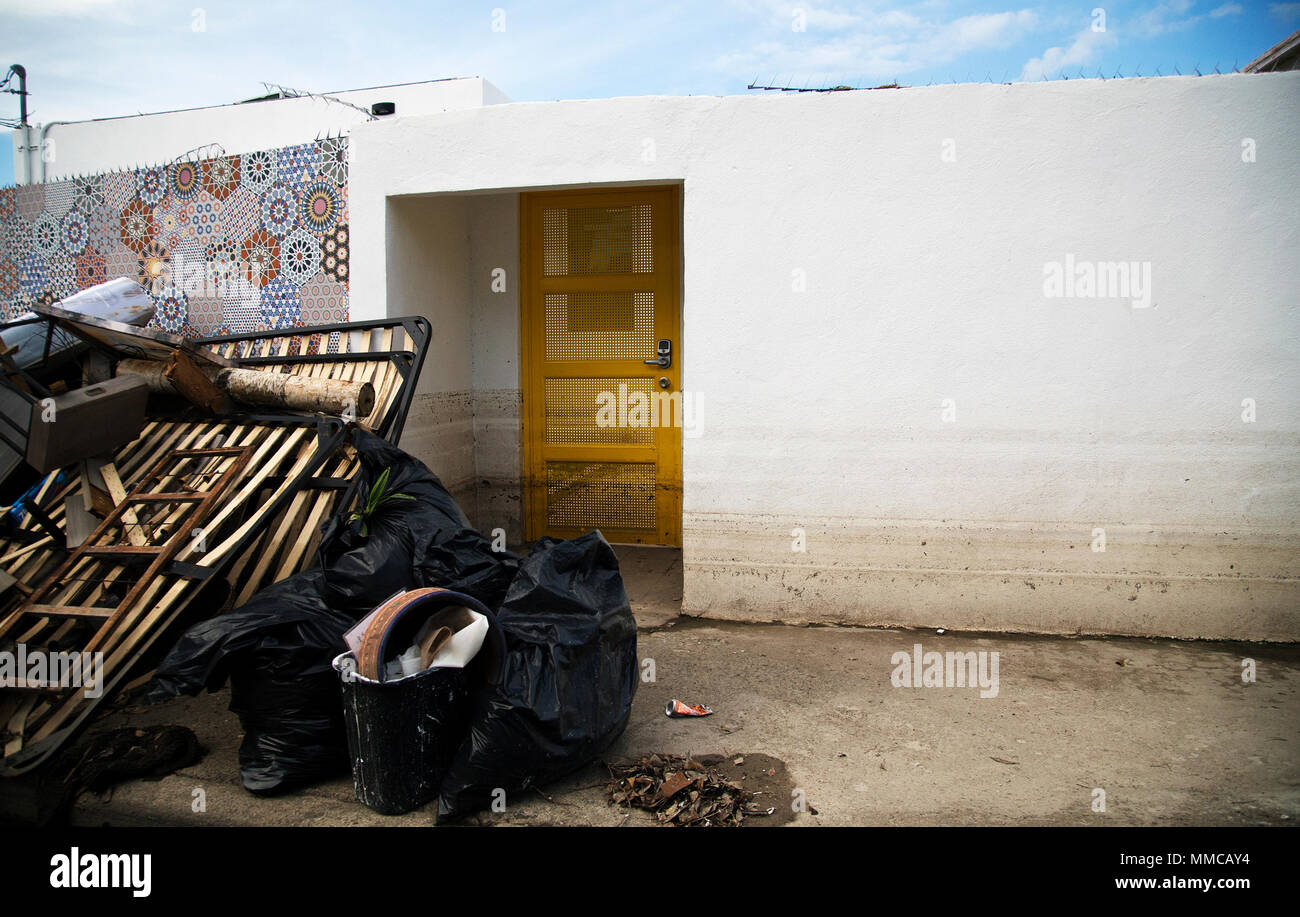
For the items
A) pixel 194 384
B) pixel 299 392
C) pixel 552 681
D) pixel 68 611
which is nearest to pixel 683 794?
pixel 552 681

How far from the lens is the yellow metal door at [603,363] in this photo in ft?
19.6

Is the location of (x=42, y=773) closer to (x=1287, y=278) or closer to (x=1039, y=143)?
(x=1039, y=143)

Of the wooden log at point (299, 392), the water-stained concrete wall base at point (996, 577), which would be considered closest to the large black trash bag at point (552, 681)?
the wooden log at point (299, 392)

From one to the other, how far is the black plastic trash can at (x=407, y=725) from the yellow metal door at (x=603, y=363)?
3322 mm

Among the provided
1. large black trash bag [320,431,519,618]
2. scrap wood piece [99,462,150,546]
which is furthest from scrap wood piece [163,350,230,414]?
large black trash bag [320,431,519,618]

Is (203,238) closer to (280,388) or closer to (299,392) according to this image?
(280,388)

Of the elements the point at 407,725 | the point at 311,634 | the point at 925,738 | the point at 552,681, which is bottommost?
the point at 925,738

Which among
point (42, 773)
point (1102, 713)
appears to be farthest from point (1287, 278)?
point (42, 773)

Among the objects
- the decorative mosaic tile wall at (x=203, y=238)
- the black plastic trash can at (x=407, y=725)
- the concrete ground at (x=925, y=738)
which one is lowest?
the concrete ground at (x=925, y=738)

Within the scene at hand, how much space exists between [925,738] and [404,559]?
2.20 m

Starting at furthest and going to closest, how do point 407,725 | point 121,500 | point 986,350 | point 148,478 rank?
point 986,350 < point 148,478 < point 121,500 < point 407,725

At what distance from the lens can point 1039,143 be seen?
4410 millimetres

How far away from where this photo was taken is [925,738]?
3426 mm

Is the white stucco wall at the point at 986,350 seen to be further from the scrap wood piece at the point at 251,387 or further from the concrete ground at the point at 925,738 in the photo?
the scrap wood piece at the point at 251,387
